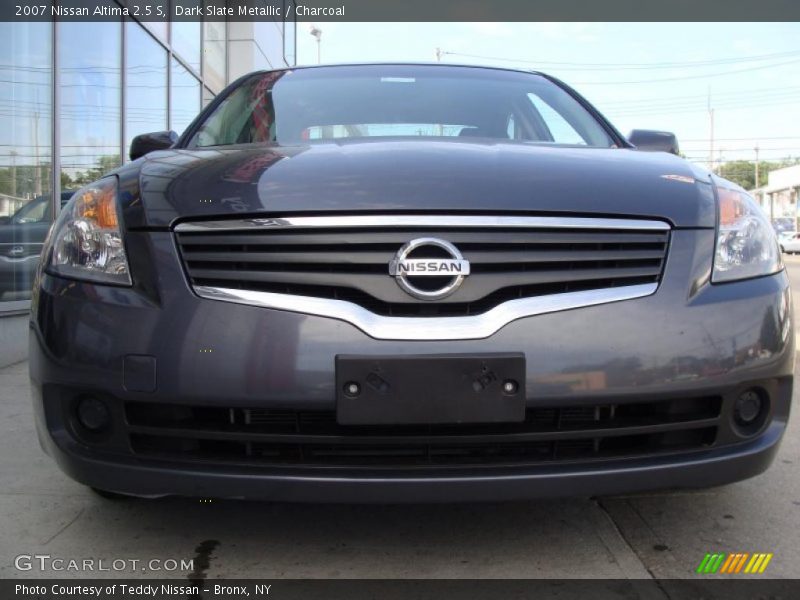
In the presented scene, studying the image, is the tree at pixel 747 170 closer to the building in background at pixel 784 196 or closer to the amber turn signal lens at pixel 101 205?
the building in background at pixel 784 196

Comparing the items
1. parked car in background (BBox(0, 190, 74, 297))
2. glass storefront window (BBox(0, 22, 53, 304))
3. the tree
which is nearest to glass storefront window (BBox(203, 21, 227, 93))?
glass storefront window (BBox(0, 22, 53, 304))

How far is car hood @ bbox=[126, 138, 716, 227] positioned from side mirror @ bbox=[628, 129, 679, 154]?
712 mm

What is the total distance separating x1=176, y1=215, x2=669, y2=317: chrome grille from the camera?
1.69 m

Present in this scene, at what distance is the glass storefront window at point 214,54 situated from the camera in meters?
10.9

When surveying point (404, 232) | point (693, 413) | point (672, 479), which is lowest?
point (672, 479)

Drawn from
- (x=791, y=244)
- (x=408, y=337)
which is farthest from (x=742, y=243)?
(x=791, y=244)

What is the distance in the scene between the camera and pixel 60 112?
5.91m

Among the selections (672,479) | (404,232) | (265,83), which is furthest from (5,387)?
(672,479)

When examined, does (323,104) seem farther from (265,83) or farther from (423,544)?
(423,544)

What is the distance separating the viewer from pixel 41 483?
2568 millimetres

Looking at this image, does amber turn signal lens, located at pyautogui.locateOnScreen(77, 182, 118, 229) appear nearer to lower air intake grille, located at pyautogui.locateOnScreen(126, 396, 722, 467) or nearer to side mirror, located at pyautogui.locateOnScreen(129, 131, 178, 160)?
lower air intake grille, located at pyautogui.locateOnScreen(126, 396, 722, 467)

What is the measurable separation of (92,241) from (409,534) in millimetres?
1160

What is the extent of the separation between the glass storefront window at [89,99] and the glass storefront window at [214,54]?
3836 mm
